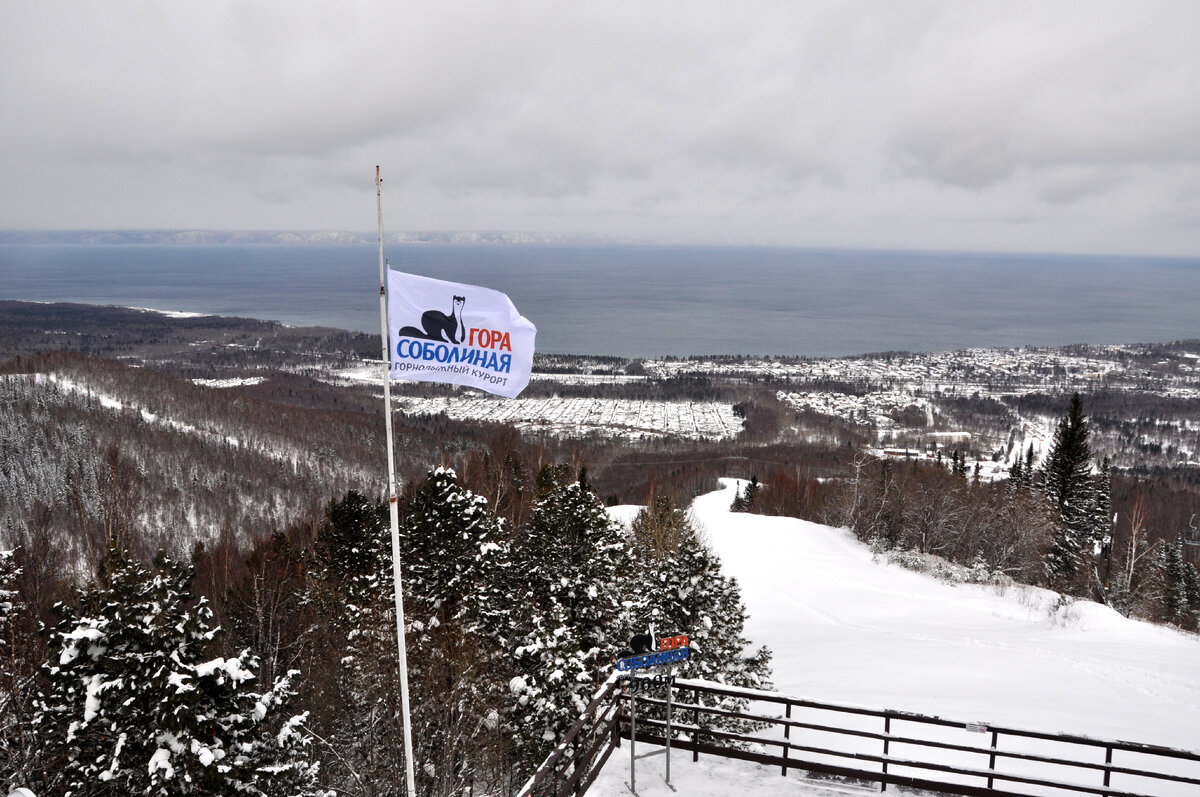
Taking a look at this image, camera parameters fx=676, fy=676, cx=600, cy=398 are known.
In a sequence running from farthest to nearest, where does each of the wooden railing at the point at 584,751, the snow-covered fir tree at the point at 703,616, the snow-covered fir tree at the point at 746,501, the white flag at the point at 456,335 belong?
the snow-covered fir tree at the point at 746,501 < the snow-covered fir tree at the point at 703,616 < the white flag at the point at 456,335 < the wooden railing at the point at 584,751

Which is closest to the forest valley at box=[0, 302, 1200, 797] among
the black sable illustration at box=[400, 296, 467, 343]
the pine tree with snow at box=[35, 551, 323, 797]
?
the pine tree with snow at box=[35, 551, 323, 797]

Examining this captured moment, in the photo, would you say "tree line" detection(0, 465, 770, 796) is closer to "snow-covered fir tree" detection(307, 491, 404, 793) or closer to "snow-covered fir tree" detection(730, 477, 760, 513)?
"snow-covered fir tree" detection(307, 491, 404, 793)

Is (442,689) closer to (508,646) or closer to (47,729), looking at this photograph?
(508,646)

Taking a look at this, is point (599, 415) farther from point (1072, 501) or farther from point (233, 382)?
point (1072, 501)

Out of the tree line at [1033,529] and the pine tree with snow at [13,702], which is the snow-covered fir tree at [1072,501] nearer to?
the tree line at [1033,529]

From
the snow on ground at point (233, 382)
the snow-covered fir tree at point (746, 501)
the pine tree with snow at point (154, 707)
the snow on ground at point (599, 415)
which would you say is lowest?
the snow on ground at point (599, 415)

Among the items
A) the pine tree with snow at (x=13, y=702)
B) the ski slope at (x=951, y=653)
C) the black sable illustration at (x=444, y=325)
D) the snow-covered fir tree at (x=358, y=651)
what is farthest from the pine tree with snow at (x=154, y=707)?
the ski slope at (x=951, y=653)

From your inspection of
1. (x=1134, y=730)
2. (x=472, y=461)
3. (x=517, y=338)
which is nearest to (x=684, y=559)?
(x=517, y=338)

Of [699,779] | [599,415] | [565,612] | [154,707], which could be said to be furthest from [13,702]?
[599,415]
